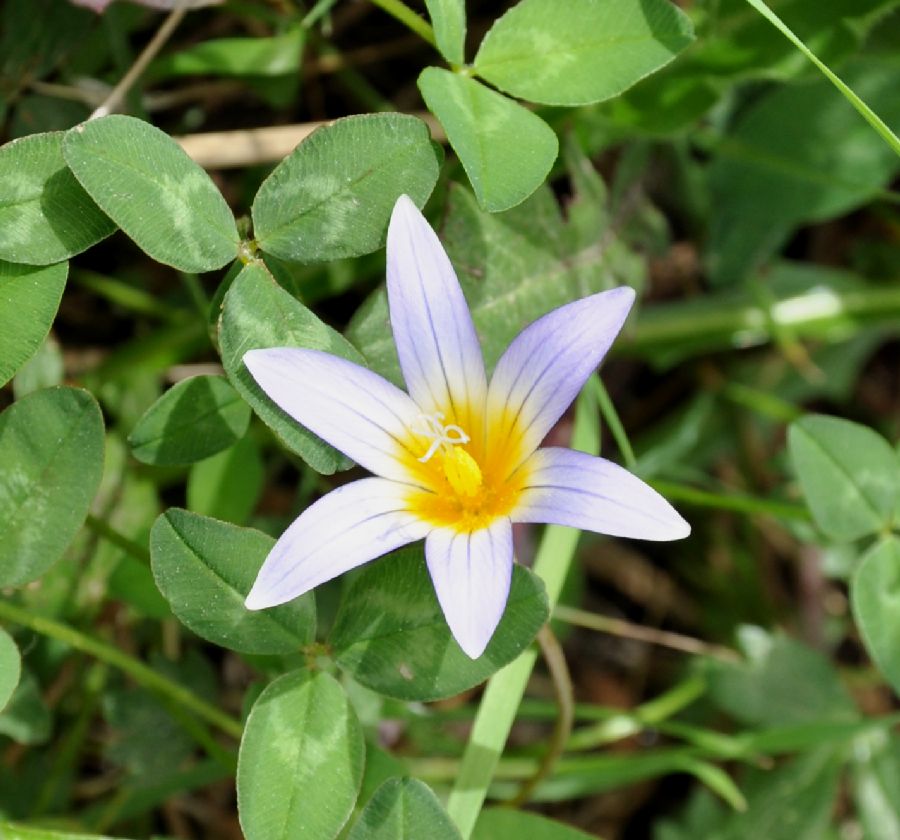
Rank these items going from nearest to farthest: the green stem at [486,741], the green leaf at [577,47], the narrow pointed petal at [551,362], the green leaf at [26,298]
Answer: the narrow pointed petal at [551,362], the green leaf at [26,298], the green leaf at [577,47], the green stem at [486,741]

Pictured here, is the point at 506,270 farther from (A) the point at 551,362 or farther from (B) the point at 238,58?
(B) the point at 238,58

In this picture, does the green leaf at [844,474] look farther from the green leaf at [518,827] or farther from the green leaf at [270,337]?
the green leaf at [270,337]

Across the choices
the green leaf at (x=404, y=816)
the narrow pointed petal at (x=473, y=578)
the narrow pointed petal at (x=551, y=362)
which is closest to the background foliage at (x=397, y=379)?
the green leaf at (x=404, y=816)

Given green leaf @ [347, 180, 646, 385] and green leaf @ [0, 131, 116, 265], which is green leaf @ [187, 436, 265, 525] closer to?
green leaf @ [347, 180, 646, 385]

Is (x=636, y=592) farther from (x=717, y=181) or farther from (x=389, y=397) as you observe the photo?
(x=389, y=397)

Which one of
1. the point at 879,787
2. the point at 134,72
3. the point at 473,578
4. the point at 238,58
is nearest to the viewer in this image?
the point at 473,578

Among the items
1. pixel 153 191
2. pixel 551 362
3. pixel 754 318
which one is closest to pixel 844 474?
pixel 551 362
